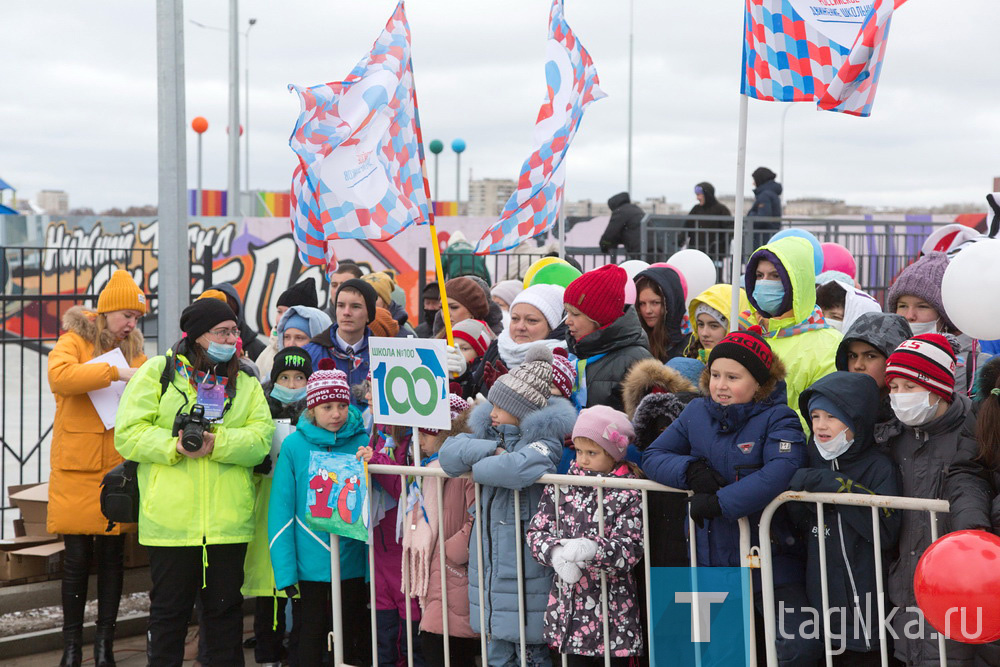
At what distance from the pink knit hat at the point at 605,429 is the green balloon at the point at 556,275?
227cm

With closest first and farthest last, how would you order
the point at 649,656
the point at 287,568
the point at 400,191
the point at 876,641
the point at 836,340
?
the point at 876,641 → the point at 649,656 → the point at 836,340 → the point at 287,568 → the point at 400,191

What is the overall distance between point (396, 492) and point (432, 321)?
9.51 ft

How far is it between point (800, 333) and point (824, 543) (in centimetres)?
127

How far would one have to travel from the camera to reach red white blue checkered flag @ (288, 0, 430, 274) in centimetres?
571

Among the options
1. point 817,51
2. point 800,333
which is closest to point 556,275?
point 800,333

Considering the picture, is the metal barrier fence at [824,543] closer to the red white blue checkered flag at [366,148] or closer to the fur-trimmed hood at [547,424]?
the fur-trimmed hood at [547,424]

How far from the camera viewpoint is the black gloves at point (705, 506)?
3.96 metres

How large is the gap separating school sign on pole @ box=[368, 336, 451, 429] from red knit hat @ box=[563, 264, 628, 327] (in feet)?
2.59

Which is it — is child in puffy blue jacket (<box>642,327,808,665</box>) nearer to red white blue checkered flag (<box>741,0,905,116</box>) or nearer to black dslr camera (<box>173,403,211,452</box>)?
red white blue checkered flag (<box>741,0,905,116</box>)

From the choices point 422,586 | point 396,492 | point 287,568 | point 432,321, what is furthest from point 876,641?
point 432,321

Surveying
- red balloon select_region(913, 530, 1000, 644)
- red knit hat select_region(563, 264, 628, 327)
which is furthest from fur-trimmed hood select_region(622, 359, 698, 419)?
red balloon select_region(913, 530, 1000, 644)

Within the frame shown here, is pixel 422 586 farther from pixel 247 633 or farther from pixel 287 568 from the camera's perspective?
pixel 247 633

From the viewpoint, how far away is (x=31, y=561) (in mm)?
6543

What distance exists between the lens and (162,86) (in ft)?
23.1
